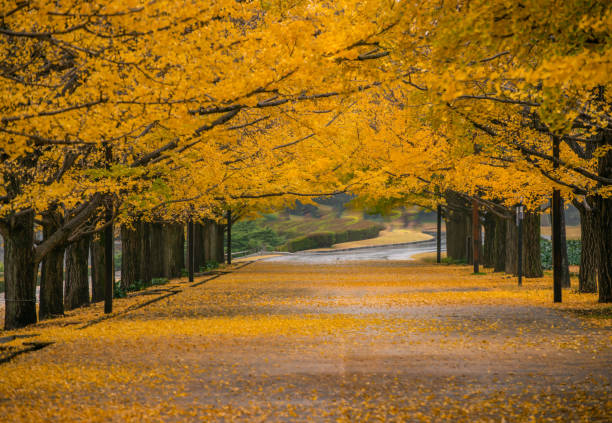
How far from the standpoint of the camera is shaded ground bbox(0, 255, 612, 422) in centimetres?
777

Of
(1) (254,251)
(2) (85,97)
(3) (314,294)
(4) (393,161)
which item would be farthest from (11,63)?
(1) (254,251)

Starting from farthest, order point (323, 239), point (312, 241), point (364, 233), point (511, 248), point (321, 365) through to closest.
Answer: point (364, 233) < point (323, 239) < point (312, 241) < point (511, 248) < point (321, 365)

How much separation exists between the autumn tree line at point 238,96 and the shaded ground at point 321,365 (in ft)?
9.37

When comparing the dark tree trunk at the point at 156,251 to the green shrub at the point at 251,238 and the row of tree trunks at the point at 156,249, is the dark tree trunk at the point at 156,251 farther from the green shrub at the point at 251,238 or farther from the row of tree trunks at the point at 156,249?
the green shrub at the point at 251,238

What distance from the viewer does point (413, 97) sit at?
55.5ft

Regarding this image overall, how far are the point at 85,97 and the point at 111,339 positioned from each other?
4351 mm

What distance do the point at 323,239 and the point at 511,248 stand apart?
52.2 m

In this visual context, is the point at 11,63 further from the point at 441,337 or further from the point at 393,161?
the point at 393,161

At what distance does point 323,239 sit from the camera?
86000mm

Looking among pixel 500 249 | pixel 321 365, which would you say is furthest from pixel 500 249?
pixel 321 365

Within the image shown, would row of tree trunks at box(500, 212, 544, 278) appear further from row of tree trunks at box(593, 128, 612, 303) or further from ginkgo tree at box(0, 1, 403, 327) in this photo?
ginkgo tree at box(0, 1, 403, 327)

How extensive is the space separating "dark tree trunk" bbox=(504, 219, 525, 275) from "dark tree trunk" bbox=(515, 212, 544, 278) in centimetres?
165

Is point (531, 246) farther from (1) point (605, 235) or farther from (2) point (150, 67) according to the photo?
(2) point (150, 67)

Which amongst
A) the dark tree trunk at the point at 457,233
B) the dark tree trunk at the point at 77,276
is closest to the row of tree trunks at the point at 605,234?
the dark tree trunk at the point at 77,276
